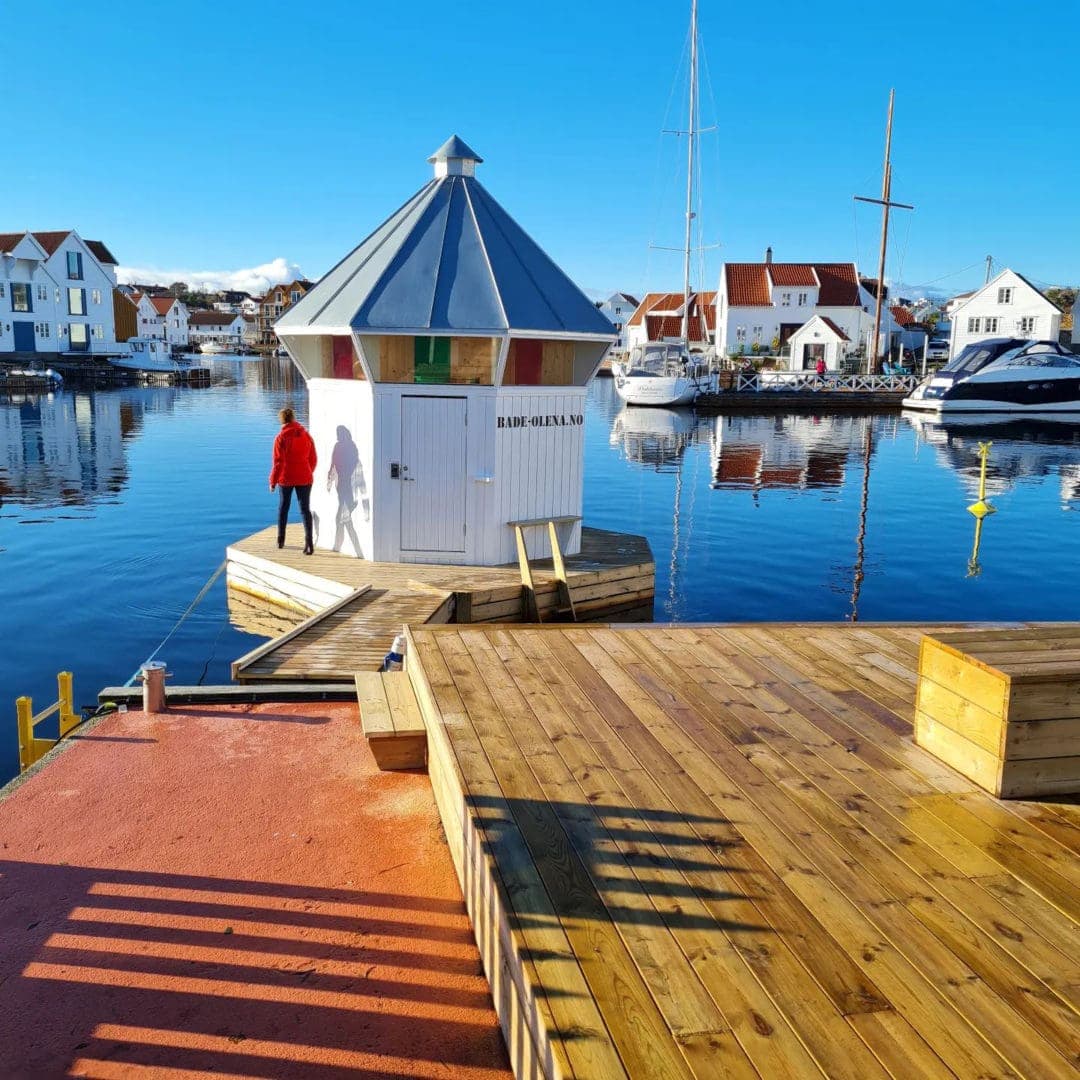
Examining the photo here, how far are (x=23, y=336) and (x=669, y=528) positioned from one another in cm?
6748

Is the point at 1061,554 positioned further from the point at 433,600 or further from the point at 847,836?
the point at 847,836

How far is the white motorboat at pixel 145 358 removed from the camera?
7894cm

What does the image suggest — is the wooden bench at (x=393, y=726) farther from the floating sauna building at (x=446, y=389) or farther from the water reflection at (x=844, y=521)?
the water reflection at (x=844, y=521)

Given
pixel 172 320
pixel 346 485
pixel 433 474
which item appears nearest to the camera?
pixel 433 474

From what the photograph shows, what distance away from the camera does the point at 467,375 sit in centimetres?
1234

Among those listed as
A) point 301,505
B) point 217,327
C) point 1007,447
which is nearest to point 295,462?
point 301,505

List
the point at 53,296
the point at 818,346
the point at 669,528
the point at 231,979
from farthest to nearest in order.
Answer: the point at 53,296 → the point at 818,346 → the point at 669,528 → the point at 231,979

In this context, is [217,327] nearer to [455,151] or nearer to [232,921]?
[455,151]

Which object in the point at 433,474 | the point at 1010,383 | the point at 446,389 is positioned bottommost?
the point at 433,474

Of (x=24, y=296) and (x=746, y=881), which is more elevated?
(x=24, y=296)

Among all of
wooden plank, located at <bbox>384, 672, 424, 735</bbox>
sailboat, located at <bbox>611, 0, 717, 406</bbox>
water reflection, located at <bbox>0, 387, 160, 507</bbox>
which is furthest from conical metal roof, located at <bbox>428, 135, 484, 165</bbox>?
sailboat, located at <bbox>611, 0, 717, 406</bbox>

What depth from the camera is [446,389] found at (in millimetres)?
12328

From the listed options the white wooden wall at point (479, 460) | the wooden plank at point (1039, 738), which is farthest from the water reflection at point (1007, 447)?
the wooden plank at point (1039, 738)

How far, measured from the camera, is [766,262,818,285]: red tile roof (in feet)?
250
